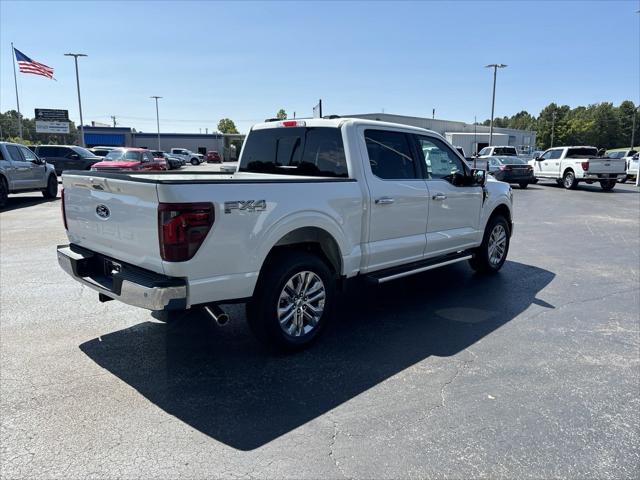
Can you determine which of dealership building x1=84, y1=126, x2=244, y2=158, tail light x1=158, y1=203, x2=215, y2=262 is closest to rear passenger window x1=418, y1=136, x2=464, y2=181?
tail light x1=158, y1=203, x2=215, y2=262

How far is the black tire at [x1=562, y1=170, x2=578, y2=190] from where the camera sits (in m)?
22.7

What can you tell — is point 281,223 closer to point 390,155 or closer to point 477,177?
point 390,155

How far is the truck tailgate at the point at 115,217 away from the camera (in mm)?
3453

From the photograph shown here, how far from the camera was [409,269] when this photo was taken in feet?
17.4

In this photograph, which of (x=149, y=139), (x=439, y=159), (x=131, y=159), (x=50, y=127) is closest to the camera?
(x=439, y=159)

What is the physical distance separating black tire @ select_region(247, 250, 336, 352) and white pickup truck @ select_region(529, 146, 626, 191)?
2140 centimetres

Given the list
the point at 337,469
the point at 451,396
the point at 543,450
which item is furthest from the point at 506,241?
the point at 337,469

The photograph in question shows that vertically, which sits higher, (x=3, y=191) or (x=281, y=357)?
(x=3, y=191)

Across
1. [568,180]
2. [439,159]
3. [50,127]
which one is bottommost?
[568,180]

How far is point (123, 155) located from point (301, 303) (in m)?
19.3

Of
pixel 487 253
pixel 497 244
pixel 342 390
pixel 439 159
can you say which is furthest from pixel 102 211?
pixel 497 244

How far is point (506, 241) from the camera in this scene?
7285mm

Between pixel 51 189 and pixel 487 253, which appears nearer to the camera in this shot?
pixel 487 253

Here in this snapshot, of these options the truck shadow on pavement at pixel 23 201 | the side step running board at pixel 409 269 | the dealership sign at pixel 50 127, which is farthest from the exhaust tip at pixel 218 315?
the dealership sign at pixel 50 127
